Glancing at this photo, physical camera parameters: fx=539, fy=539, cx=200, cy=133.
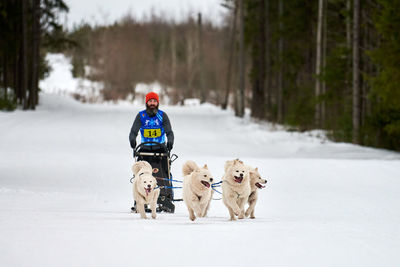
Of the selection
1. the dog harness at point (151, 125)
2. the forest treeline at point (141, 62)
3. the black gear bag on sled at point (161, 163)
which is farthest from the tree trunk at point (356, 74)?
the forest treeline at point (141, 62)

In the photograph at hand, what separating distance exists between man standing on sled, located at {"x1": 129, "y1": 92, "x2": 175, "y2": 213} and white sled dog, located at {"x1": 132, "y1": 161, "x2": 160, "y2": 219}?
0.73 meters

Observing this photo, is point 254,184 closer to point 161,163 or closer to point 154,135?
point 161,163

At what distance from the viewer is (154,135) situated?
352 inches

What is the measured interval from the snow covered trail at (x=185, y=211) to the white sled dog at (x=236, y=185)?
296mm

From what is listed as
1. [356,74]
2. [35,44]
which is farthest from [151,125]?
[35,44]

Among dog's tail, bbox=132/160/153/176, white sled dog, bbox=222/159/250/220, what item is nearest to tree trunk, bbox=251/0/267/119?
white sled dog, bbox=222/159/250/220

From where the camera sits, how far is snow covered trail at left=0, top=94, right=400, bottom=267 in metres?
5.11

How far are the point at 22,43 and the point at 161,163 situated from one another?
28.1 meters

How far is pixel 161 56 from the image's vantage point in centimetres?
Answer: 8600

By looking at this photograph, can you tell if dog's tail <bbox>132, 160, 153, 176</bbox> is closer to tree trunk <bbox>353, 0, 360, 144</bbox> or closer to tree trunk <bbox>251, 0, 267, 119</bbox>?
tree trunk <bbox>353, 0, 360, 144</bbox>

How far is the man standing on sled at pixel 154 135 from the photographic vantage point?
873 centimetres

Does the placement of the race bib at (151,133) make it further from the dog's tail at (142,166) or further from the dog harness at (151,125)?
the dog's tail at (142,166)

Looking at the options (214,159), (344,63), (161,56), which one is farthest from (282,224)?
(161,56)

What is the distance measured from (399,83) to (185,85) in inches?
2421
